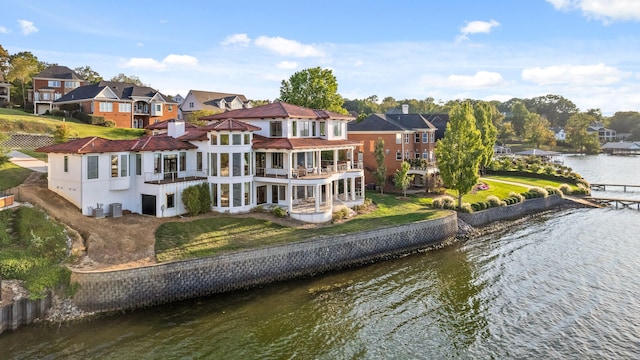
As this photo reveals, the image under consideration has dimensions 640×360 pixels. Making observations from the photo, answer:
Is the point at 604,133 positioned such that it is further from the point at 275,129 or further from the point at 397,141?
the point at 275,129

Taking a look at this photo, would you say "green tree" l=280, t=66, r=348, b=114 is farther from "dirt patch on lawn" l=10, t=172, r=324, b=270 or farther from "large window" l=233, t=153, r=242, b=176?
"dirt patch on lawn" l=10, t=172, r=324, b=270

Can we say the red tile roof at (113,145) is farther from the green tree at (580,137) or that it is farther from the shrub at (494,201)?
the green tree at (580,137)

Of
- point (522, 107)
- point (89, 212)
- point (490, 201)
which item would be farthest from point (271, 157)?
point (522, 107)

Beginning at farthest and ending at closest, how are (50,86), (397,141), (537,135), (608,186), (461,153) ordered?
(537,135), (50,86), (608,186), (397,141), (461,153)

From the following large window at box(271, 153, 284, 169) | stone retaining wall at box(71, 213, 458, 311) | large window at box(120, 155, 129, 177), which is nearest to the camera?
stone retaining wall at box(71, 213, 458, 311)

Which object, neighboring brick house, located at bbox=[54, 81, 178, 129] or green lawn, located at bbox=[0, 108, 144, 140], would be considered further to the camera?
neighboring brick house, located at bbox=[54, 81, 178, 129]

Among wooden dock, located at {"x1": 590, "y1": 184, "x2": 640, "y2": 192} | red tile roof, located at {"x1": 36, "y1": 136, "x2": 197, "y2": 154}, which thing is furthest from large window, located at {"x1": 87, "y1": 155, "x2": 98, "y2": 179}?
wooden dock, located at {"x1": 590, "y1": 184, "x2": 640, "y2": 192}

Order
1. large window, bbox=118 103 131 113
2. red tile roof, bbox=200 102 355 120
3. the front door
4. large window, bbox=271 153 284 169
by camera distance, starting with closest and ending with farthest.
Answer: the front door, large window, bbox=271 153 284 169, red tile roof, bbox=200 102 355 120, large window, bbox=118 103 131 113

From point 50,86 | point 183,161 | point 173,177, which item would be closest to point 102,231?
point 173,177
